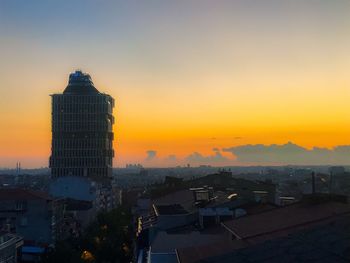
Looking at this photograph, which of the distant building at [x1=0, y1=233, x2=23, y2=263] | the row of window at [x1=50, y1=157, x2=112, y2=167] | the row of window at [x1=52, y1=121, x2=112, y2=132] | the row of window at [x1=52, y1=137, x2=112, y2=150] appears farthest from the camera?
the row of window at [x1=52, y1=121, x2=112, y2=132]

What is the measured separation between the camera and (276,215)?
85.1ft

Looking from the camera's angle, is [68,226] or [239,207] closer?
[239,207]

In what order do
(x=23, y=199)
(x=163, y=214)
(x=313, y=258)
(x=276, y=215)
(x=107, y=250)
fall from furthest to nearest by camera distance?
(x=23, y=199) < (x=107, y=250) < (x=163, y=214) < (x=276, y=215) < (x=313, y=258)

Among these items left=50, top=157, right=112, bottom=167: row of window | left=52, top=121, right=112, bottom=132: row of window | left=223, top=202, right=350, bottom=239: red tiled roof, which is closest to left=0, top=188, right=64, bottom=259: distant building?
left=223, top=202, right=350, bottom=239: red tiled roof

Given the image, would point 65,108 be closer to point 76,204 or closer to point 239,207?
point 76,204

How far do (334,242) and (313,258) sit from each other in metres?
1.08

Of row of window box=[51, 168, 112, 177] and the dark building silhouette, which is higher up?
the dark building silhouette

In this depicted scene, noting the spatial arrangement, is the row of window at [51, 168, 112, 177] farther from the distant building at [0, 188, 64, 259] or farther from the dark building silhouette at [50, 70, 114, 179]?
the distant building at [0, 188, 64, 259]

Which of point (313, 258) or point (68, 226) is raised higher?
point (313, 258)

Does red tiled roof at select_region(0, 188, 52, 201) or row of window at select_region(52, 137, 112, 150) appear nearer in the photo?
red tiled roof at select_region(0, 188, 52, 201)

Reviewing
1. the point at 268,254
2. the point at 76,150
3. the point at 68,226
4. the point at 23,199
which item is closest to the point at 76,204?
the point at 68,226

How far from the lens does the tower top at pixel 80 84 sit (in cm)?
13588

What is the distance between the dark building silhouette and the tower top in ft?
1.96

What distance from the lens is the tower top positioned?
446 ft
